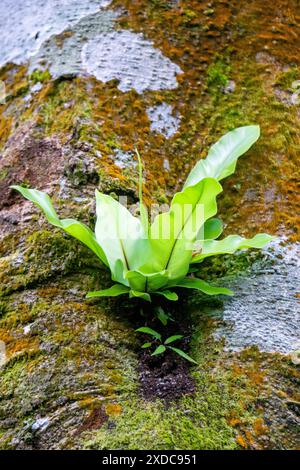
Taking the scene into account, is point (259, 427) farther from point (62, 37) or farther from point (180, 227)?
point (62, 37)

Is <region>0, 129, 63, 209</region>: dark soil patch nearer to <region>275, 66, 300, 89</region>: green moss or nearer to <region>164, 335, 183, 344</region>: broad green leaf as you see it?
<region>164, 335, 183, 344</region>: broad green leaf

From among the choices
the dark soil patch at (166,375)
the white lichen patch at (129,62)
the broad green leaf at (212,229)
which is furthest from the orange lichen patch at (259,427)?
the white lichen patch at (129,62)

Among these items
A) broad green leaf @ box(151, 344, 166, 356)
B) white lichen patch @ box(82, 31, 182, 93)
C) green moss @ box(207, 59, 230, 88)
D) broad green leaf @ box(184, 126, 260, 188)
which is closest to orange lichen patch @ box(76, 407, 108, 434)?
broad green leaf @ box(151, 344, 166, 356)

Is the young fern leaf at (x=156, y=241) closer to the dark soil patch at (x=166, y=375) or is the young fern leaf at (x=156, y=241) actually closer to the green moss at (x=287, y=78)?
the dark soil patch at (x=166, y=375)

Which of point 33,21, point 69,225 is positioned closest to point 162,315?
point 69,225

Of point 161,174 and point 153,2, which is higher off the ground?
point 153,2
